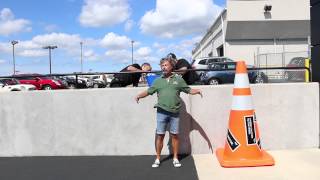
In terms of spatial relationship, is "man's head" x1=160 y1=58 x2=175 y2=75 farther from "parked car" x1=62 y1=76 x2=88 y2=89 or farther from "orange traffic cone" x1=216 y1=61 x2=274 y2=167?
"parked car" x1=62 y1=76 x2=88 y2=89

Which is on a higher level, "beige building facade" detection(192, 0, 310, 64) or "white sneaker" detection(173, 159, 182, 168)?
"beige building facade" detection(192, 0, 310, 64)

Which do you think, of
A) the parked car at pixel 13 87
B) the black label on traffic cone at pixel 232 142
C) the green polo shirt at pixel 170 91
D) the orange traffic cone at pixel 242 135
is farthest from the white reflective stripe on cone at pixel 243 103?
the parked car at pixel 13 87

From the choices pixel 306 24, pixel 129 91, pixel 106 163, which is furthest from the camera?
pixel 306 24

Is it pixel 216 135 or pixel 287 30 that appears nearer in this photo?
pixel 216 135

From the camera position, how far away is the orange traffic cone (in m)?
6.51

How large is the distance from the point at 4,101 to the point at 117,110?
6.57 feet

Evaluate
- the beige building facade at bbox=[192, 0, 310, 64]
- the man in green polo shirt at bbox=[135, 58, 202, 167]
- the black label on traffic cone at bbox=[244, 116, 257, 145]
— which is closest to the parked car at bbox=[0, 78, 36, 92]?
the man in green polo shirt at bbox=[135, 58, 202, 167]

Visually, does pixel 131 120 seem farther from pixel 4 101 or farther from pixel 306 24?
pixel 306 24

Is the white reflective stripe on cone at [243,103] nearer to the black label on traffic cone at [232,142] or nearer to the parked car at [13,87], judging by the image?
the black label on traffic cone at [232,142]

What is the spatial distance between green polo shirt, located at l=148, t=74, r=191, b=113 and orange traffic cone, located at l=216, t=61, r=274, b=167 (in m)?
0.79

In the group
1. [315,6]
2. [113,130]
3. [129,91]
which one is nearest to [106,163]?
[113,130]

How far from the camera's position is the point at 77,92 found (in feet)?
25.3

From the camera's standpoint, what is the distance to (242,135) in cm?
661

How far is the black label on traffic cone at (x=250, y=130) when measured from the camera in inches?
260
